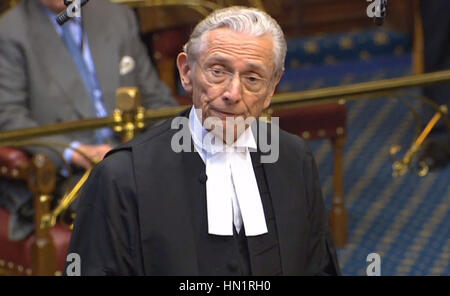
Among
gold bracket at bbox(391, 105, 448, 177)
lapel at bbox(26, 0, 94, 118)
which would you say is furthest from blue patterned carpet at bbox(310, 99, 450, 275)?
lapel at bbox(26, 0, 94, 118)

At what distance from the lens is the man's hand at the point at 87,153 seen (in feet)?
16.0

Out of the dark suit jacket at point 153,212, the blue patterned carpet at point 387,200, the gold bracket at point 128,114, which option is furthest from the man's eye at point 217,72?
the blue patterned carpet at point 387,200

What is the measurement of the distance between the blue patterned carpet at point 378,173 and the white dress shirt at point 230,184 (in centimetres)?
157

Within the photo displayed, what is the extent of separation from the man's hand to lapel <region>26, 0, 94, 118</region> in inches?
6.6

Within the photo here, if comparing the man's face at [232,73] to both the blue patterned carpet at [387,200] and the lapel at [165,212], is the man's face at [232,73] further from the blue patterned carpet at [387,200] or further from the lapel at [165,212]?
the blue patterned carpet at [387,200]

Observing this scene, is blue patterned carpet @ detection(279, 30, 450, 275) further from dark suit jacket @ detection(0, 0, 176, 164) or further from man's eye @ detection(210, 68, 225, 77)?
man's eye @ detection(210, 68, 225, 77)

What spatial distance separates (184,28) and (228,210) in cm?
358

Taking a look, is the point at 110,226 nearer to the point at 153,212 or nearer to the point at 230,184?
the point at 153,212

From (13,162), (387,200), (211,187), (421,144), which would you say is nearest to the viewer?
(211,187)

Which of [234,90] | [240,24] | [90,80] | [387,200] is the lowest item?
[387,200]

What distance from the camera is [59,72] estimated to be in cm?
500

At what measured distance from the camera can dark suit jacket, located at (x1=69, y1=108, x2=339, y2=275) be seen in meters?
2.95

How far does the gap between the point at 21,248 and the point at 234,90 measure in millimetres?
2246

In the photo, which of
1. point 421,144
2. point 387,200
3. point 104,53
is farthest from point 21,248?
point 387,200
